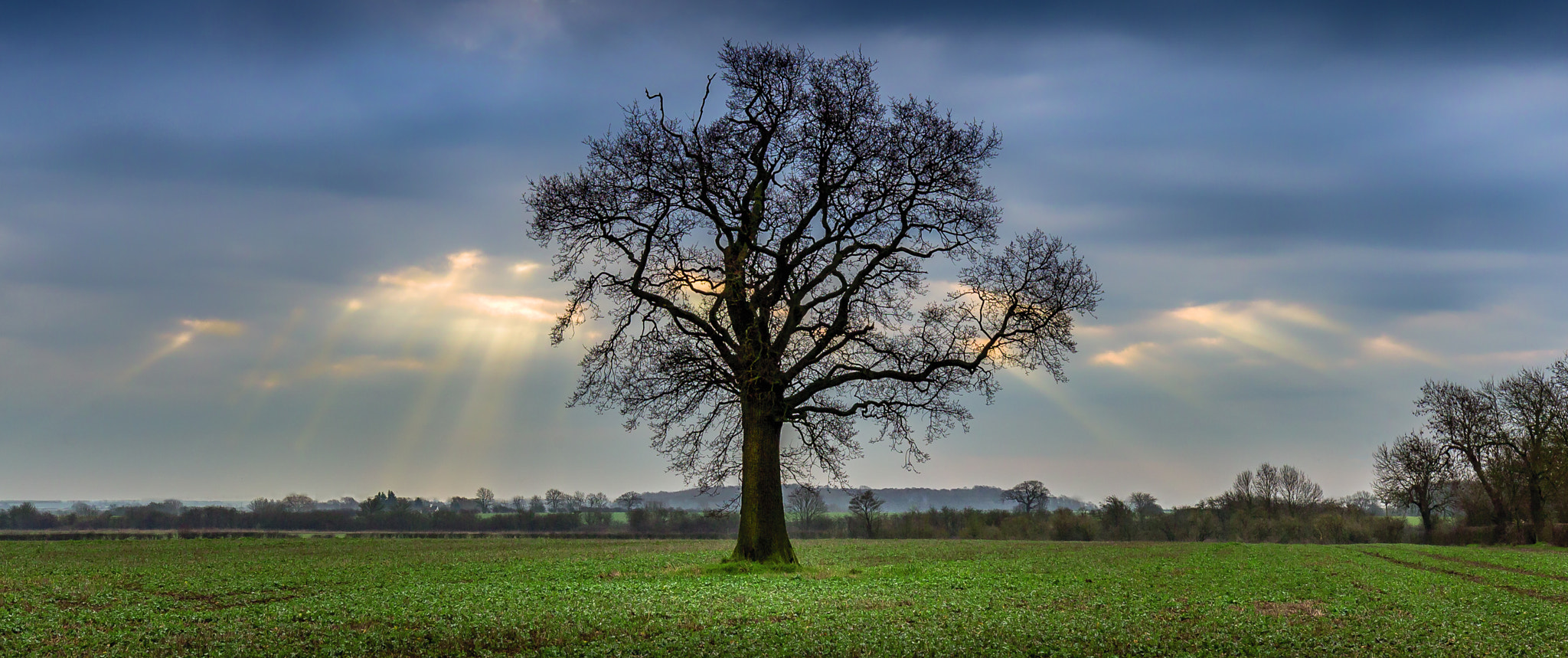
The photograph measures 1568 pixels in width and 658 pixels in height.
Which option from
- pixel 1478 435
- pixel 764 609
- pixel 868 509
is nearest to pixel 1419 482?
pixel 1478 435

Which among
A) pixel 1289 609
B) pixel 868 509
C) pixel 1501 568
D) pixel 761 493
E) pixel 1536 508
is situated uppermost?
pixel 761 493

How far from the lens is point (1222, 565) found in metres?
29.9

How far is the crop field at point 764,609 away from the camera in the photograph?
41.8 ft

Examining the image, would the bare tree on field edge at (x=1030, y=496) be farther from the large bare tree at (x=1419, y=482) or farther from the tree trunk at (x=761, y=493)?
the tree trunk at (x=761, y=493)

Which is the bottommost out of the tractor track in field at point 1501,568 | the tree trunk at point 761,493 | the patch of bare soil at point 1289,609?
the tractor track in field at point 1501,568

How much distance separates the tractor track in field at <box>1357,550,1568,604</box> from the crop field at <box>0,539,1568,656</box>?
366mm

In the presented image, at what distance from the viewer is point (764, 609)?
16.1 metres

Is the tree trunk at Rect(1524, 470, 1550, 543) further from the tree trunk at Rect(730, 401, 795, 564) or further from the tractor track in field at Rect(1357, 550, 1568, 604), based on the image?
the tree trunk at Rect(730, 401, 795, 564)

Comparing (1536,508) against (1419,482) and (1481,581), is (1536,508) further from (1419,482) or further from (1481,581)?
(1481,581)

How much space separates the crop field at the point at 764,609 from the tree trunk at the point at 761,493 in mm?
1370

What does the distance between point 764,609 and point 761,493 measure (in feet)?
33.8

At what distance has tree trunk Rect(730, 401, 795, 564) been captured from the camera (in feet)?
85.5

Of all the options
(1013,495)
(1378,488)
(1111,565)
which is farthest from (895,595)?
(1013,495)

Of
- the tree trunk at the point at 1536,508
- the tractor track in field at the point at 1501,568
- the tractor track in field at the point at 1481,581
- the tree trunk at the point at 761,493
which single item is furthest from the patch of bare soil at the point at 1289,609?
the tree trunk at the point at 1536,508
